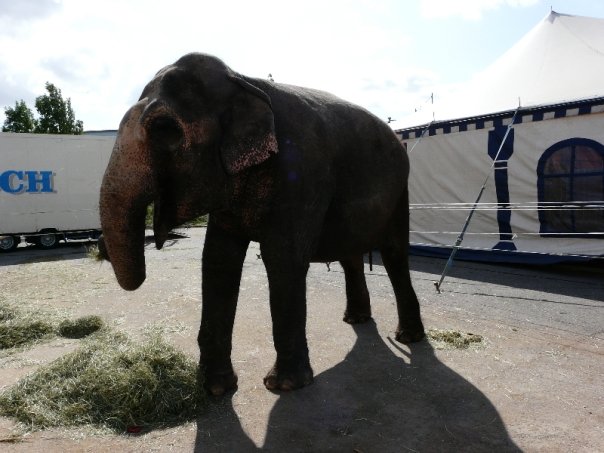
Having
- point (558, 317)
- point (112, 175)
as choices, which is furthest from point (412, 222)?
point (112, 175)

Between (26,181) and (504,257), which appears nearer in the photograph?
(504,257)

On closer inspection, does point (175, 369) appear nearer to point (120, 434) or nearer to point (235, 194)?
point (120, 434)

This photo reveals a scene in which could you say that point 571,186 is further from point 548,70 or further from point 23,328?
point 23,328

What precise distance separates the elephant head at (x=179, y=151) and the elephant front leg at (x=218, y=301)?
1.53 feet

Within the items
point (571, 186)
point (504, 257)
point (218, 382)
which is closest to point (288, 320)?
point (218, 382)

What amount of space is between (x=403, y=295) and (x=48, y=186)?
13.0 metres

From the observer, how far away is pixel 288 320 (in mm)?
3318

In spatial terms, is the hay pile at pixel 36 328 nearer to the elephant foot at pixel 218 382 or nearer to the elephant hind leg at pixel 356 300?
the elephant foot at pixel 218 382

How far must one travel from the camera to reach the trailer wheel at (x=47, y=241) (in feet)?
48.7

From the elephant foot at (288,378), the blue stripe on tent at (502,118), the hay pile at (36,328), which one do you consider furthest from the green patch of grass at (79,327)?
the blue stripe on tent at (502,118)

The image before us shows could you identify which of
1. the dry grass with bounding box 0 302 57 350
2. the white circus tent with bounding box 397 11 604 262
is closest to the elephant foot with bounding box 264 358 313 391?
the dry grass with bounding box 0 302 57 350

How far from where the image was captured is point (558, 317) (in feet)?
18.6

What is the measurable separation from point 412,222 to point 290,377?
7974mm

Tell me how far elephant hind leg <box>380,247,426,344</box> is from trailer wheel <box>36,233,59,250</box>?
43.2 ft
